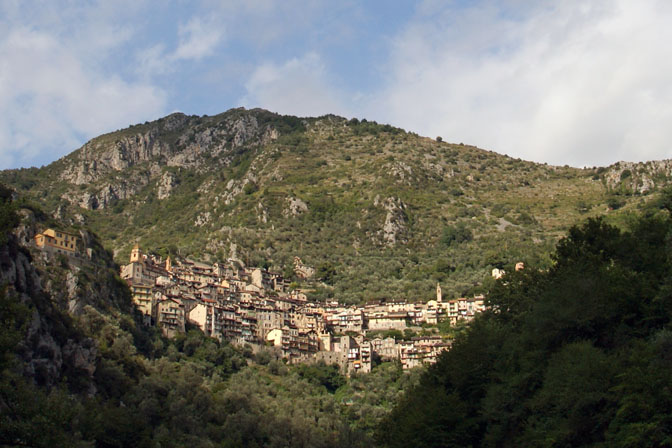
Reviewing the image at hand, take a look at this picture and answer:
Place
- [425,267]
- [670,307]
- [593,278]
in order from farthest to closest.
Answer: [425,267] → [593,278] → [670,307]

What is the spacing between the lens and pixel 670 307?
118 feet

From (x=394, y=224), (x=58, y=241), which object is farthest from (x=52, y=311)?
(x=394, y=224)

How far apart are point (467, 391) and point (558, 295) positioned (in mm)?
10586

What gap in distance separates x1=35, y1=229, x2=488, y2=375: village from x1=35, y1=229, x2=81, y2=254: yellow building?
0.13 meters

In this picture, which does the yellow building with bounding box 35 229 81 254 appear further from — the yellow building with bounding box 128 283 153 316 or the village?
the yellow building with bounding box 128 283 153 316

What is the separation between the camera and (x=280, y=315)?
121 metres

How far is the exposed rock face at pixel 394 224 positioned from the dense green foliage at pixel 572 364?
356 ft

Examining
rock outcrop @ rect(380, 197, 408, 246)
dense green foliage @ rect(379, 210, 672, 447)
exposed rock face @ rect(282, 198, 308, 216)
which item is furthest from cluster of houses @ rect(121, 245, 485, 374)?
dense green foliage @ rect(379, 210, 672, 447)

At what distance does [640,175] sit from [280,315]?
354ft

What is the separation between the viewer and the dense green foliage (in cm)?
3123

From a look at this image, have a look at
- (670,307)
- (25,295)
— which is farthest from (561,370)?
(25,295)

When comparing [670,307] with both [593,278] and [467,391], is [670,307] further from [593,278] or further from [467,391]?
[467,391]

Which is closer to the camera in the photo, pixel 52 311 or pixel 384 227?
pixel 52 311

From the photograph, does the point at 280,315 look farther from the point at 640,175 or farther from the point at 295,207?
the point at 640,175
